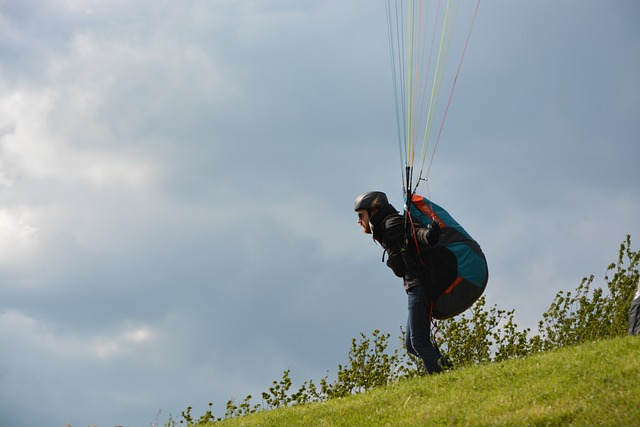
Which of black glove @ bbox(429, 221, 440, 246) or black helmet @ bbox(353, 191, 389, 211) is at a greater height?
black helmet @ bbox(353, 191, 389, 211)

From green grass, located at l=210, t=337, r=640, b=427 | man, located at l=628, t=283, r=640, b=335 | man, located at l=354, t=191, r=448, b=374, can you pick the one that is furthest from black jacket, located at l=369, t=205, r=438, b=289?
man, located at l=628, t=283, r=640, b=335

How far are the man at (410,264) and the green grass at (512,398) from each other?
0.57 meters

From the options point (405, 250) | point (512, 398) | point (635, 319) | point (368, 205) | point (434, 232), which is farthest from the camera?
point (635, 319)

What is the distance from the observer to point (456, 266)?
11680 millimetres

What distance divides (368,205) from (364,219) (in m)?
0.25

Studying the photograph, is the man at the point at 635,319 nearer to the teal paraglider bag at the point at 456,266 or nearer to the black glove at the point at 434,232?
the teal paraglider bag at the point at 456,266

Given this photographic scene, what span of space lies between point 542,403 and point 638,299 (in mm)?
5153

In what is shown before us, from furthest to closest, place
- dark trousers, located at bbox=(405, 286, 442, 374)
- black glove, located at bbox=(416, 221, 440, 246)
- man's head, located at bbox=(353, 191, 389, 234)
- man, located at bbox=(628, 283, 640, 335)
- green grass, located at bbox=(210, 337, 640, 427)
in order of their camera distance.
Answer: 1. man, located at bbox=(628, 283, 640, 335)
2. man's head, located at bbox=(353, 191, 389, 234)
3. dark trousers, located at bbox=(405, 286, 442, 374)
4. black glove, located at bbox=(416, 221, 440, 246)
5. green grass, located at bbox=(210, 337, 640, 427)

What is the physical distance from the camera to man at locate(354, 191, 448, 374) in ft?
38.2

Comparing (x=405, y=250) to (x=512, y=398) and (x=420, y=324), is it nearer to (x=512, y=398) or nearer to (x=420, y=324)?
(x=420, y=324)

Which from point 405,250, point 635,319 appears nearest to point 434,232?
point 405,250

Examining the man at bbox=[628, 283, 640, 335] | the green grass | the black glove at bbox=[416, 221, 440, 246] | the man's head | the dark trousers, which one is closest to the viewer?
the green grass

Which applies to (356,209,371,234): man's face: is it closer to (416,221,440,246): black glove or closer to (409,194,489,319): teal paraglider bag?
(409,194,489,319): teal paraglider bag

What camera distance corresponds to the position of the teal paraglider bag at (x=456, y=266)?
1167 centimetres
